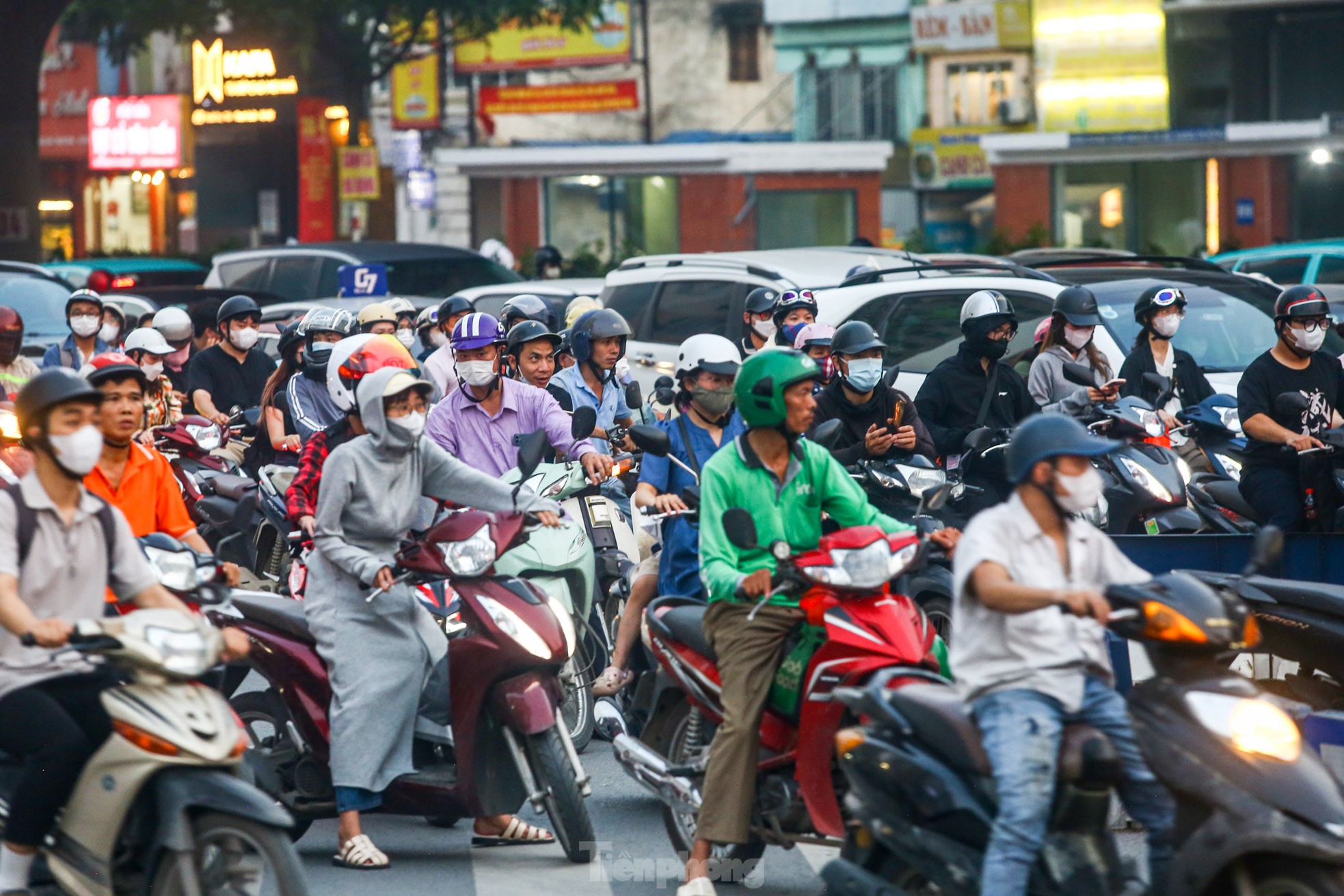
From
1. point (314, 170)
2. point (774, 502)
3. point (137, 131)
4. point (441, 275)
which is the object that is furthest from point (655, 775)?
point (137, 131)

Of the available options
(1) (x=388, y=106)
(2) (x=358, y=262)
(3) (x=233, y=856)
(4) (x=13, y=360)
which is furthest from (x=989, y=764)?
(1) (x=388, y=106)

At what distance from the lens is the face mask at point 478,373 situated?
8.26 metres

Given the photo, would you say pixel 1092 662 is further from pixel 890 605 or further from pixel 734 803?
pixel 734 803

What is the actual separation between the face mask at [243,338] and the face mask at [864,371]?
195 inches

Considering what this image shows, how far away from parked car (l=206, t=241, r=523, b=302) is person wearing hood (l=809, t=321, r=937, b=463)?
1084 cm

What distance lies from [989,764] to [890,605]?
86 cm

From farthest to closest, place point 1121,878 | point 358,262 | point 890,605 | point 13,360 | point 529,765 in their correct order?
point 358,262, point 13,360, point 529,765, point 890,605, point 1121,878

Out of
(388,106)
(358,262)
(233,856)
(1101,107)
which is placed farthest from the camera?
(388,106)

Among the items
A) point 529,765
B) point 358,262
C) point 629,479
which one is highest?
point 358,262

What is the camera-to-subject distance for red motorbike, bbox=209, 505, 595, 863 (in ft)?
20.6

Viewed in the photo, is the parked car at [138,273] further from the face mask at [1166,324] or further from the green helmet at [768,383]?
the green helmet at [768,383]

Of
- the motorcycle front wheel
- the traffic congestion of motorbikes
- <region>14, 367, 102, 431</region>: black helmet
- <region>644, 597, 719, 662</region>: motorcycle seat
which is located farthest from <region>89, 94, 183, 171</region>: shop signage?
the motorcycle front wheel

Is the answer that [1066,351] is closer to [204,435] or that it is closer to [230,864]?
[204,435]

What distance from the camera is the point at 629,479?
9656 millimetres
